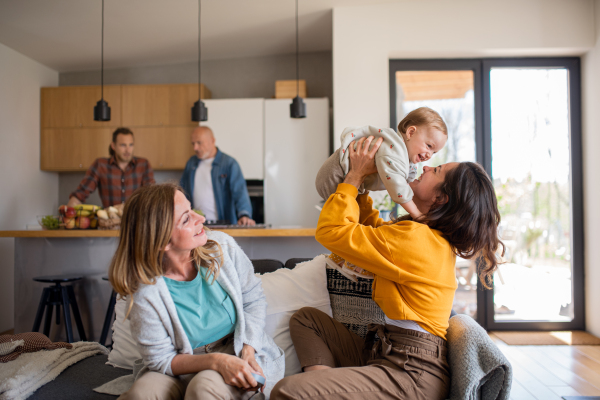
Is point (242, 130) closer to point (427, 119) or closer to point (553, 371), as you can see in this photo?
point (427, 119)

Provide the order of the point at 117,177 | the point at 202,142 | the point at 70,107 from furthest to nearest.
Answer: the point at 70,107 < the point at 117,177 < the point at 202,142

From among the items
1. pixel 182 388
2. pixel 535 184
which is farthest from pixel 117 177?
pixel 535 184

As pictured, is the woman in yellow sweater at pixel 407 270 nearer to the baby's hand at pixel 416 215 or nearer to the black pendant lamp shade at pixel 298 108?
the baby's hand at pixel 416 215

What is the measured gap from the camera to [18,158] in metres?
4.46

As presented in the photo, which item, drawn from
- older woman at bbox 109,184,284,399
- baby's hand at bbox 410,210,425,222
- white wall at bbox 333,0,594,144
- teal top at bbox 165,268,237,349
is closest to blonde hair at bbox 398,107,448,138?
baby's hand at bbox 410,210,425,222

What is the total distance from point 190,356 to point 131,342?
582 mm

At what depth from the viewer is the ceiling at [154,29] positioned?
3686mm

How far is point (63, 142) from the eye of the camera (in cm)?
484

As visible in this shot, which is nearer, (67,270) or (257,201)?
(67,270)

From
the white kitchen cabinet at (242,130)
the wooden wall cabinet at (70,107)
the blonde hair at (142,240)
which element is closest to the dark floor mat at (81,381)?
the blonde hair at (142,240)

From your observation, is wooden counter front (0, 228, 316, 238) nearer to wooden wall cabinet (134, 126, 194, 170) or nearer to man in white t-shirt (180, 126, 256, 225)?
man in white t-shirt (180, 126, 256, 225)

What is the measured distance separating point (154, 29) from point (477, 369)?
4180 mm

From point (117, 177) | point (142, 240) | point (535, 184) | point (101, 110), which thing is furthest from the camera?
point (117, 177)

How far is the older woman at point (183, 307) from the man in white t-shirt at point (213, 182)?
223cm
